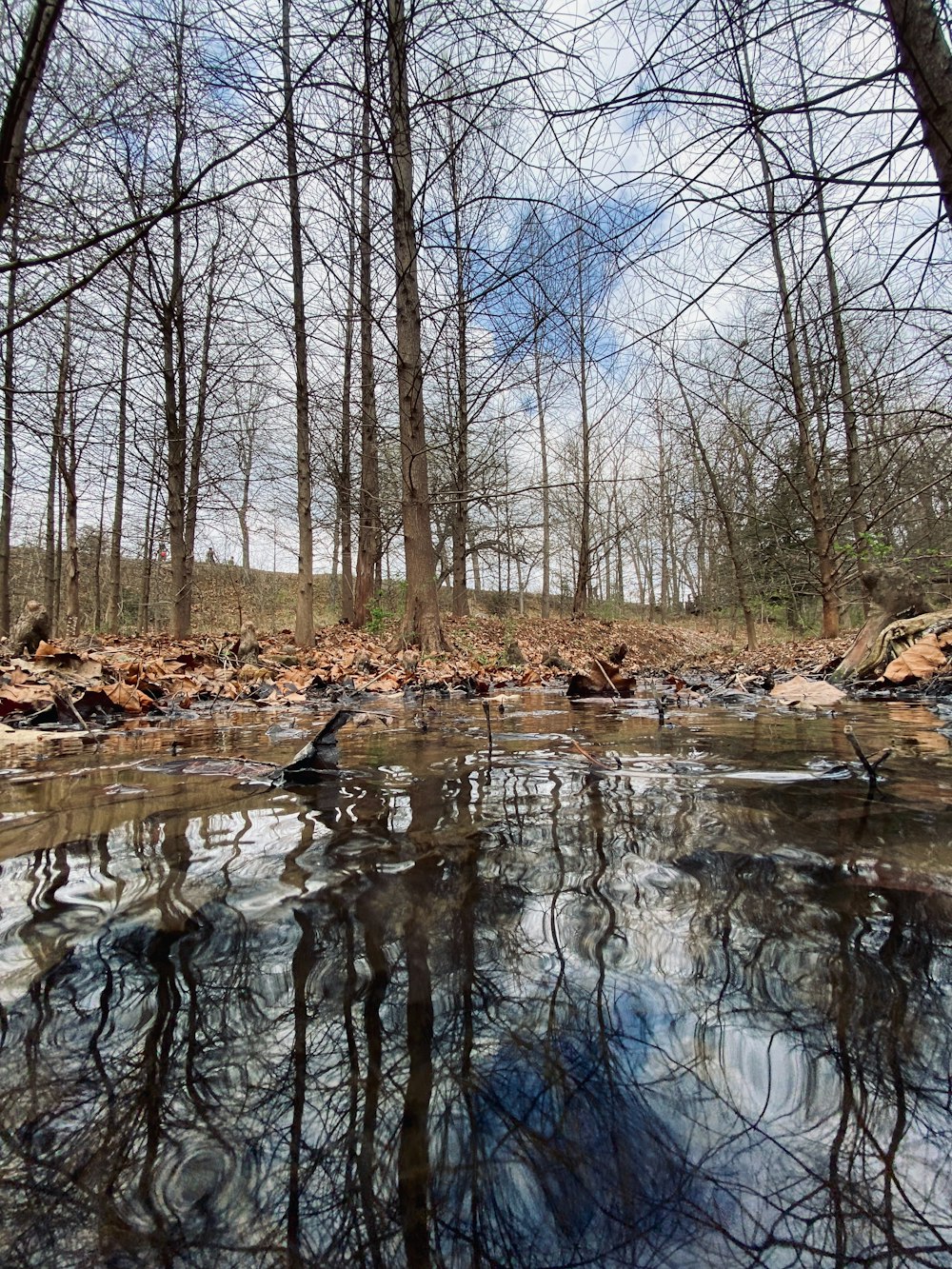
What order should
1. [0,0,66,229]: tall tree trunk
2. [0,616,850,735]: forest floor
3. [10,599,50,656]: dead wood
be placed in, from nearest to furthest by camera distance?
[0,0,66,229]: tall tree trunk → [0,616,850,735]: forest floor → [10,599,50,656]: dead wood

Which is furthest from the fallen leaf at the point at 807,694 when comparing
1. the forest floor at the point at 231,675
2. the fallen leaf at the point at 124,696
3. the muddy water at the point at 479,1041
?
the fallen leaf at the point at 124,696

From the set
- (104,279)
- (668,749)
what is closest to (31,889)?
(668,749)

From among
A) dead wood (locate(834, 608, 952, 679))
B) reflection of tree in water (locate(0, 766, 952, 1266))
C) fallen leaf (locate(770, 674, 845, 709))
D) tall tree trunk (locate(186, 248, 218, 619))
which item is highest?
tall tree trunk (locate(186, 248, 218, 619))

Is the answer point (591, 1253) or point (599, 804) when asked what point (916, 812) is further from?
point (591, 1253)

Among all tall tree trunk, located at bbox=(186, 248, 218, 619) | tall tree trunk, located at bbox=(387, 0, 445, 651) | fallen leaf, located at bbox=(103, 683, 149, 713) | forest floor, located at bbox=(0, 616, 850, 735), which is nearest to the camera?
forest floor, located at bbox=(0, 616, 850, 735)

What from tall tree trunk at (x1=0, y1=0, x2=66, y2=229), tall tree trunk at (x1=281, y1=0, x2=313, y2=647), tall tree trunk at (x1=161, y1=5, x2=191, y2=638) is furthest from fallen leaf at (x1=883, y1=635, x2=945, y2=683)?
tall tree trunk at (x1=161, y1=5, x2=191, y2=638)

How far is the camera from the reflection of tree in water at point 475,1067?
0.44m

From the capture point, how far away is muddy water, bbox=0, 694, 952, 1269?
0.44m

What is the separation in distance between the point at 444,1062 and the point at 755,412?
16.6 meters

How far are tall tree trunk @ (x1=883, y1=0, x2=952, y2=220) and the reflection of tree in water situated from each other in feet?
10.1

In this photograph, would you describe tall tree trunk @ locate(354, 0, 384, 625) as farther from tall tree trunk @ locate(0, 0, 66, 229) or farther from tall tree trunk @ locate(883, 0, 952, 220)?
tall tree trunk @ locate(883, 0, 952, 220)

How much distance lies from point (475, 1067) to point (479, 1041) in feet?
0.15

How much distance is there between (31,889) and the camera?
1.06 m

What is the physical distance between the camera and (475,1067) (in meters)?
0.61
